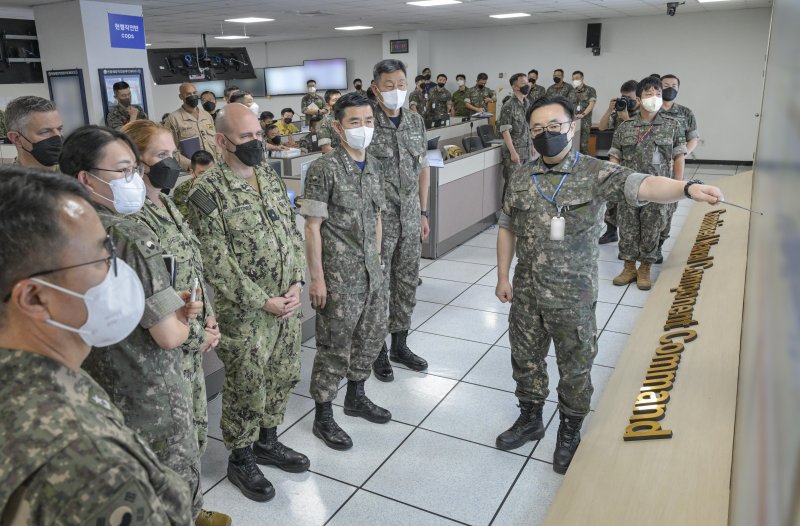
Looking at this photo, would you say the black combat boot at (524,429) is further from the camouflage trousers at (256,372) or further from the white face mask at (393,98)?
the white face mask at (393,98)

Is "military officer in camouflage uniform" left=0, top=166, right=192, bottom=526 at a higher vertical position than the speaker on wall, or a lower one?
lower

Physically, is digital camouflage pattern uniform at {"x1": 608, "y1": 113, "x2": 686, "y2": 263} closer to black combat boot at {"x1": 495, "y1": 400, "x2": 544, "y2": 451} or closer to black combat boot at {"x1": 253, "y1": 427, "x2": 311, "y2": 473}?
black combat boot at {"x1": 495, "y1": 400, "x2": 544, "y2": 451}

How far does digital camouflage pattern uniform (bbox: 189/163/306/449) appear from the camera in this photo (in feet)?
6.49

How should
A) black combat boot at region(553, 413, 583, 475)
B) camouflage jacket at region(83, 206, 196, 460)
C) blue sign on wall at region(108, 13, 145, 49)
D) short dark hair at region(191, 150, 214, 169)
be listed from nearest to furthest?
camouflage jacket at region(83, 206, 196, 460)
black combat boot at region(553, 413, 583, 475)
short dark hair at region(191, 150, 214, 169)
blue sign on wall at region(108, 13, 145, 49)

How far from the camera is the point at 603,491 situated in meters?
1.83

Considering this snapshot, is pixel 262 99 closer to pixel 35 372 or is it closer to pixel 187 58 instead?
pixel 187 58

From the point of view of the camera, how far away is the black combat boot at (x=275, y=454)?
232 cm

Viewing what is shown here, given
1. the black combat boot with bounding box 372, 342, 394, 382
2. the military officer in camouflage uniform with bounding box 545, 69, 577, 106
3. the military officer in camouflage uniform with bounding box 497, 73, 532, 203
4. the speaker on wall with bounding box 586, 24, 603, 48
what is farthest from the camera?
the speaker on wall with bounding box 586, 24, 603, 48

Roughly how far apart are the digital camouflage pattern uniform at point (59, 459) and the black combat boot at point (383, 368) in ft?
7.48

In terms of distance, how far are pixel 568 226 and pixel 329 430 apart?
52.3 inches

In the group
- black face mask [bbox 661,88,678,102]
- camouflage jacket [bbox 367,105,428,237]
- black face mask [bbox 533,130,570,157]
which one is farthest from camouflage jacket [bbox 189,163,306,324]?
black face mask [bbox 661,88,678,102]

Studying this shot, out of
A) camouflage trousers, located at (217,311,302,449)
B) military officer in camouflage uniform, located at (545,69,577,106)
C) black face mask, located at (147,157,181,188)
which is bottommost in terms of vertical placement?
camouflage trousers, located at (217,311,302,449)

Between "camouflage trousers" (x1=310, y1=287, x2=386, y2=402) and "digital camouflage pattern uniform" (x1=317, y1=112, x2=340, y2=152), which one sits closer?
"camouflage trousers" (x1=310, y1=287, x2=386, y2=402)

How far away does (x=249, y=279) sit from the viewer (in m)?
2.02
